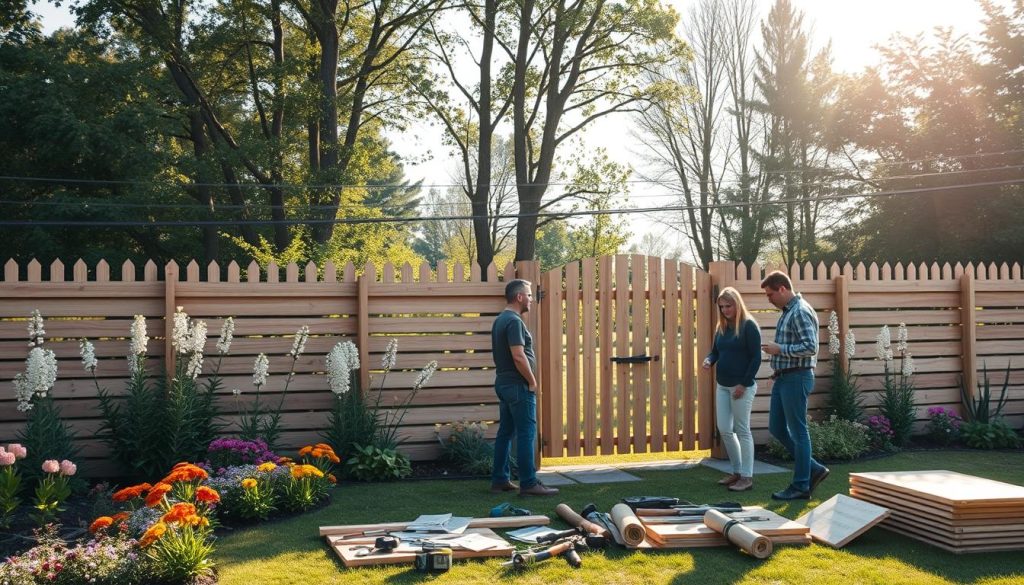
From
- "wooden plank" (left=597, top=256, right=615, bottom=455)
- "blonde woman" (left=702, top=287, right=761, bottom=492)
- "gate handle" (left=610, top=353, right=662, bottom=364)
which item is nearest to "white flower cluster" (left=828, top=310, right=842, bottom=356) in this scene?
"gate handle" (left=610, top=353, right=662, bottom=364)

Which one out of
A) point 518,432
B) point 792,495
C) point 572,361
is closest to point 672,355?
point 572,361

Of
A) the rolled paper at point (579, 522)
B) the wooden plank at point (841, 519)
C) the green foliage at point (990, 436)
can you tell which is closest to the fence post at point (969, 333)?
the green foliage at point (990, 436)

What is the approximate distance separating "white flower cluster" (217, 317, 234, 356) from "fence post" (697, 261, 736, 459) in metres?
4.60

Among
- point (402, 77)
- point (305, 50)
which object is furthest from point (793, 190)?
point (305, 50)

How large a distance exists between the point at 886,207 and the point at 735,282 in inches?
742

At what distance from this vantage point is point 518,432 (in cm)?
667

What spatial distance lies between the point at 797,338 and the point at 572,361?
8.10 feet

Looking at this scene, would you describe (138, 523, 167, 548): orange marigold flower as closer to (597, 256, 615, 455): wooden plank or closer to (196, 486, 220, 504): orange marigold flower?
(196, 486, 220, 504): orange marigold flower

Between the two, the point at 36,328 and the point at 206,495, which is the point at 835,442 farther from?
the point at 36,328

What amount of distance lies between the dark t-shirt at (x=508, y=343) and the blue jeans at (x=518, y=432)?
72mm

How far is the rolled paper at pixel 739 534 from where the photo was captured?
188 inches

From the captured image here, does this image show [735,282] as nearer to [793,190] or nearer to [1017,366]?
[1017,366]

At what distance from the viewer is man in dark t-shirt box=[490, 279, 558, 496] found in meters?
6.55

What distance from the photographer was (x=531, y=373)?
6562 mm
